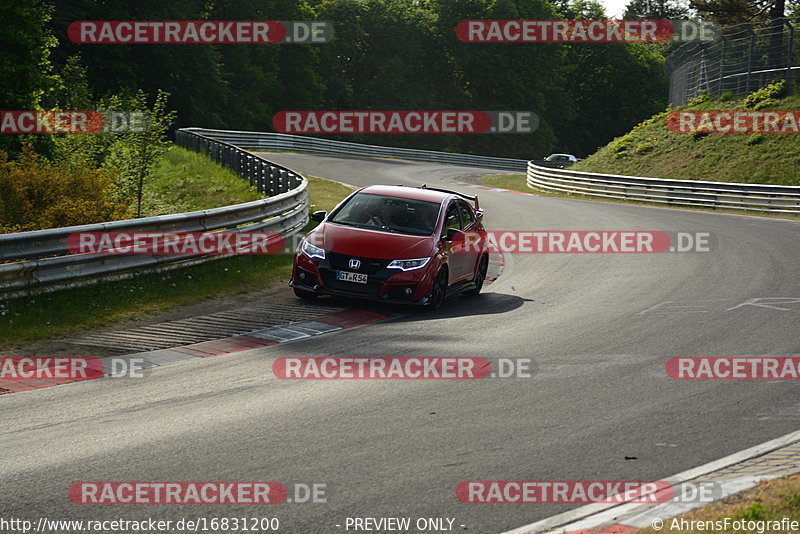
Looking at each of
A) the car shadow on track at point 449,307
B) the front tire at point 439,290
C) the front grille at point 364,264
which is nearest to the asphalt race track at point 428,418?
the car shadow on track at point 449,307

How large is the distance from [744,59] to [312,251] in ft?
112

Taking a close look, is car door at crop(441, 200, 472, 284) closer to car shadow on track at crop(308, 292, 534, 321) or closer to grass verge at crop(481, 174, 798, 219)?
car shadow on track at crop(308, 292, 534, 321)

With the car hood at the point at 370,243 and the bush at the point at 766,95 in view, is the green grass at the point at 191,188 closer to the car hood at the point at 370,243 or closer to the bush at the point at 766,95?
the car hood at the point at 370,243

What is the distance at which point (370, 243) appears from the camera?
13.0 m

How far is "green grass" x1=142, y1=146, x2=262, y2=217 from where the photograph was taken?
23.6 m

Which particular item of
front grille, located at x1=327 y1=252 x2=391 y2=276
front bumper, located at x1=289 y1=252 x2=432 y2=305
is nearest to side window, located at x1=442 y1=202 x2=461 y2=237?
front bumper, located at x1=289 y1=252 x2=432 y2=305

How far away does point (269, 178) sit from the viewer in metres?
24.1

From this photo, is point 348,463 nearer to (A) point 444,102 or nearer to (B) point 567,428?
(B) point 567,428

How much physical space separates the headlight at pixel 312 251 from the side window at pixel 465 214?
2.70 m

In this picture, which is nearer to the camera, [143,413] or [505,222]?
[143,413]

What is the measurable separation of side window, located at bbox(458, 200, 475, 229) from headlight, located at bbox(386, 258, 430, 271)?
2.00 m

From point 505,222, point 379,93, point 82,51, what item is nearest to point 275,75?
point 379,93

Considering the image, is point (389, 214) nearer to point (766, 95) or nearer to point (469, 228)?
point (469, 228)

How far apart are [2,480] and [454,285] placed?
860cm
